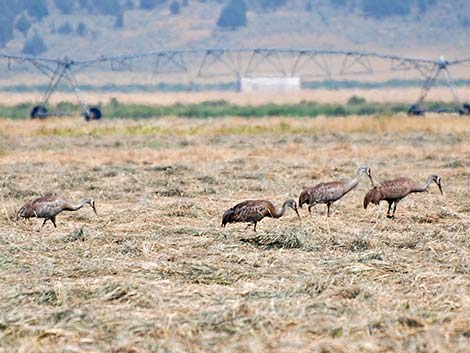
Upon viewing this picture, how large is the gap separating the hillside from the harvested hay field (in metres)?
126

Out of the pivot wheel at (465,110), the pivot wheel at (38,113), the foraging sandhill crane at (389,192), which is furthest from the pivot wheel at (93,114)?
the foraging sandhill crane at (389,192)

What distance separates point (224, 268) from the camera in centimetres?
1212

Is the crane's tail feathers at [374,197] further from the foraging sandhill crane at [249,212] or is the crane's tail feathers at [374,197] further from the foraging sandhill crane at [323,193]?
the foraging sandhill crane at [249,212]

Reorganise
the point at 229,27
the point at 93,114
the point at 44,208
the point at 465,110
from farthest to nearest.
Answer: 1. the point at 229,27
2. the point at 93,114
3. the point at 465,110
4. the point at 44,208

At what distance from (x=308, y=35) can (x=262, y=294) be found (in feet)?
478

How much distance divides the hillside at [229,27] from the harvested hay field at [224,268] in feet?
412

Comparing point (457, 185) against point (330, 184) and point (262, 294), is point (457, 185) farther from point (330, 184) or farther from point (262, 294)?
point (262, 294)

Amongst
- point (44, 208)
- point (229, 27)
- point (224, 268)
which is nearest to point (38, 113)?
point (44, 208)

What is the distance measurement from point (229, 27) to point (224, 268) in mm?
149500

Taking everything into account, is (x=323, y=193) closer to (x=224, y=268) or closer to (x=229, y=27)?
(x=224, y=268)

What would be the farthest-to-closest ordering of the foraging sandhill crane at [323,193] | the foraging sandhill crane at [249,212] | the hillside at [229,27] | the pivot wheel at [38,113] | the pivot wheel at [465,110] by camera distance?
the hillside at [229,27] → the pivot wheel at [38,113] → the pivot wheel at [465,110] → the foraging sandhill crane at [323,193] → the foraging sandhill crane at [249,212]

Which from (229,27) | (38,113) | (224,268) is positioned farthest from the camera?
(229,27)

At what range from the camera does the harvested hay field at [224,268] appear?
9289mm

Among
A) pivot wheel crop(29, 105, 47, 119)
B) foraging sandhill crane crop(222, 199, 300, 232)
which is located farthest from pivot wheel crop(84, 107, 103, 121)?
foraging sandhill crane crop(222, 199, 300, 232)
